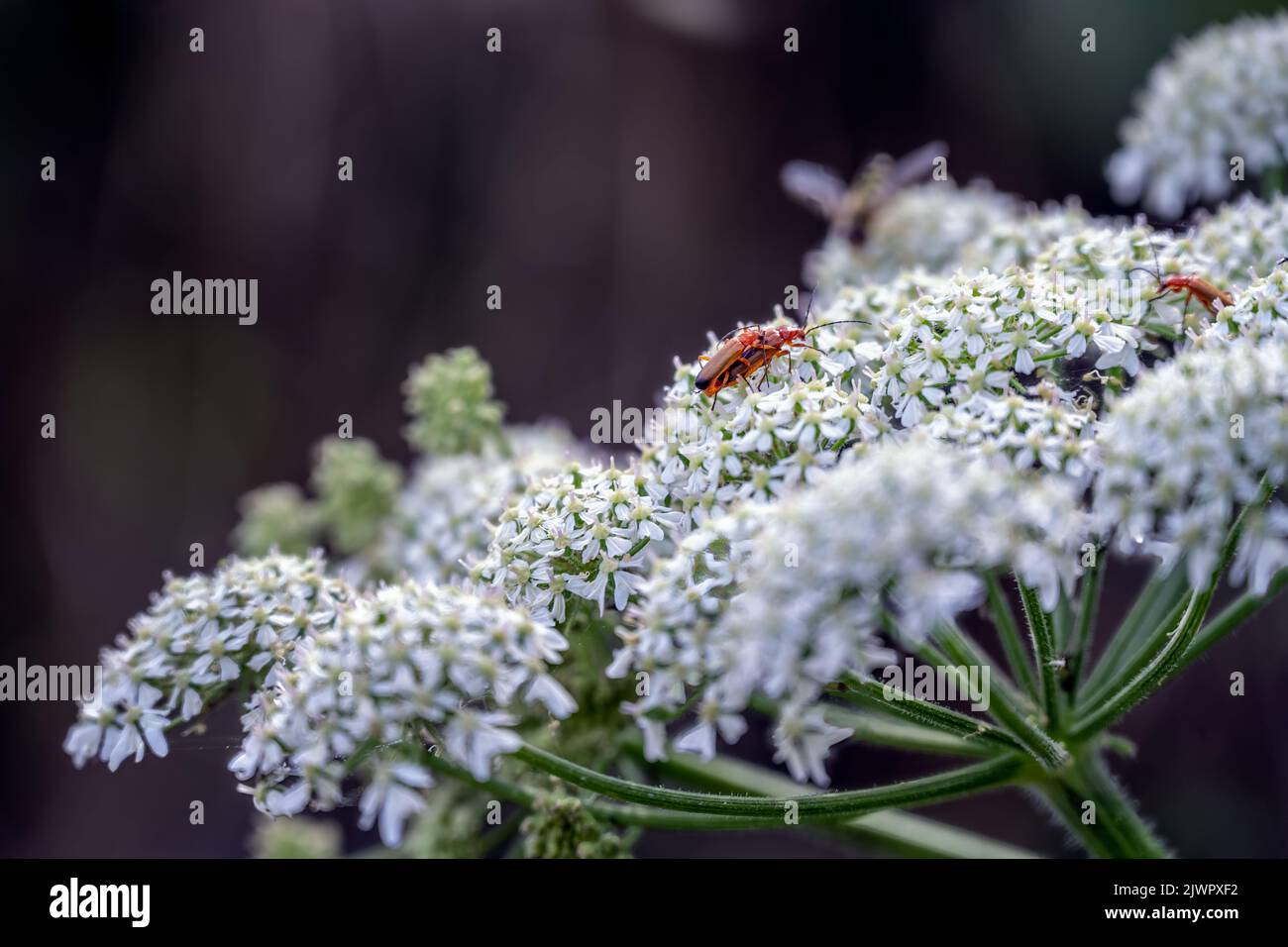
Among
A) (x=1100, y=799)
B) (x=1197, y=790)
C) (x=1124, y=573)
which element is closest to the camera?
(x=1100, y=799)

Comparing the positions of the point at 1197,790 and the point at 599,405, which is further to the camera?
the point at 599,405

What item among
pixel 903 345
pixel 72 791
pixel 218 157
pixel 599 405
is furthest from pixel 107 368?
pixel 903 345

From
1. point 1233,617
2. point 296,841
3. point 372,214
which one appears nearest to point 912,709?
point 1233,617

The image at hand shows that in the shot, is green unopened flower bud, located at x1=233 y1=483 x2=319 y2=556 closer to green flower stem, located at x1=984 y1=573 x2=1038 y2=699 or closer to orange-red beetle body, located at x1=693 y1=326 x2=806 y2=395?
orange-red beetle body, located at x1=693 y1=326 x2=806 y2=395

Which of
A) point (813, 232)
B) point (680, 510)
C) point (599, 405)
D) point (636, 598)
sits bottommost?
point (636, 598)

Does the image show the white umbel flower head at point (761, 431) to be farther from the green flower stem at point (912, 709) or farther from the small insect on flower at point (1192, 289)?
the small insect on flower at point (1192, 289)

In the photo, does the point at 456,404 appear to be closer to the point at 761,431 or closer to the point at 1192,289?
the point at 761,431
